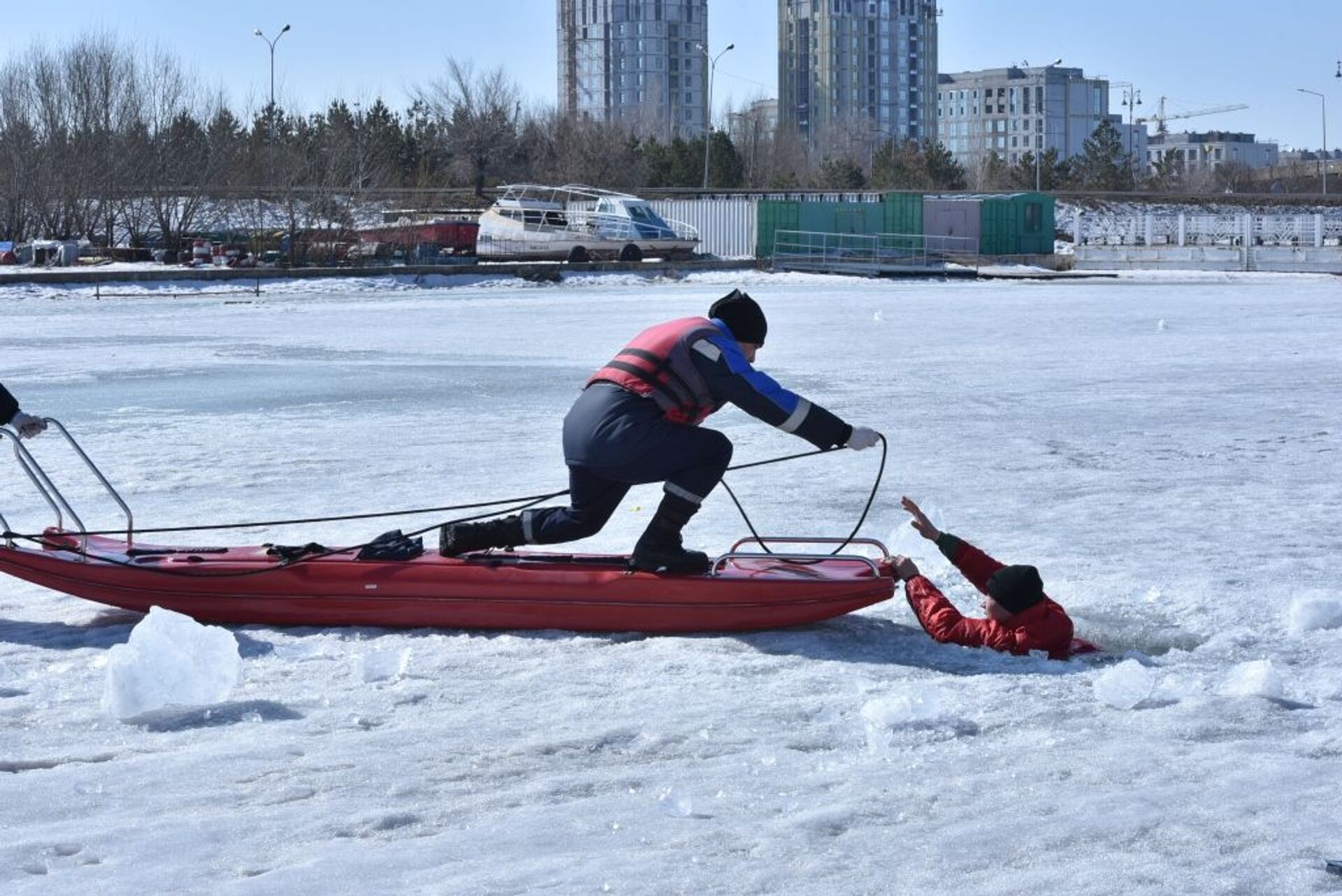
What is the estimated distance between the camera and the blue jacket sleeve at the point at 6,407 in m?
6.77

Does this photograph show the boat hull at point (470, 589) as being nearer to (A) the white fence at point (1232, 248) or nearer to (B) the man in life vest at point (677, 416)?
(B) the man in life vest at point (677, 416)

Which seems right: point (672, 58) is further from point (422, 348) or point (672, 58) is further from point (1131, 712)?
point (1131, 712)

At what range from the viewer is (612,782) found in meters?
4.64

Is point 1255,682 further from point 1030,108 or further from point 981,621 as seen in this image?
point 1030,108

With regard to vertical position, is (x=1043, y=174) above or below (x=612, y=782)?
above

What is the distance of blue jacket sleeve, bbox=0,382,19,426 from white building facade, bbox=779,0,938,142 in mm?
161506

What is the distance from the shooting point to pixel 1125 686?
531cm

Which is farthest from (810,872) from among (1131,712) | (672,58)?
(672,58)

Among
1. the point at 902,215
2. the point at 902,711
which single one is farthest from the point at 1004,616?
the point at 902,215

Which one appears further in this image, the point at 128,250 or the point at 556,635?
the point at 128,250

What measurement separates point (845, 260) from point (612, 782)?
4526 centimetres

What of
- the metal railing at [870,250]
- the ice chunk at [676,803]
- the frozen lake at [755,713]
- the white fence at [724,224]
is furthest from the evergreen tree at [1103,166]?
the ice chunk at [676,803]

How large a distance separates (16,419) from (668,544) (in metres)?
2.78

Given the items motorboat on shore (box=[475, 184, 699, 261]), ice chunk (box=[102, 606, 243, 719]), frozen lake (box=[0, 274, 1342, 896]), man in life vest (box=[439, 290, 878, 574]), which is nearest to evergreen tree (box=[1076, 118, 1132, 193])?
motorboat on shore (box=[475, 184, 699, 261])
